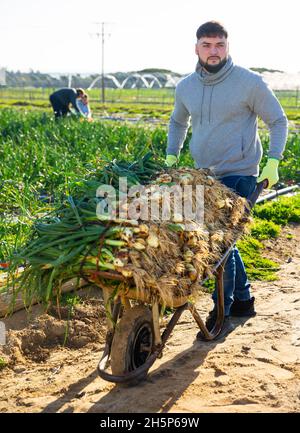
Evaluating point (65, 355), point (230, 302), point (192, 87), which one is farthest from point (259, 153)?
point (65, 355)

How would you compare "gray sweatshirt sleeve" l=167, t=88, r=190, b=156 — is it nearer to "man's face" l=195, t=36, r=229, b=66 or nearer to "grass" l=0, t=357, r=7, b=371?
"man's face" l=195, t=36, r=229, b=66

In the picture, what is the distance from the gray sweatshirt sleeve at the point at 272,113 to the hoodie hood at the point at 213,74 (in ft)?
0.68

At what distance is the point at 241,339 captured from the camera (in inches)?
154

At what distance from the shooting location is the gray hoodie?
3.90 meters

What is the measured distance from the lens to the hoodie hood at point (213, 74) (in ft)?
12.9

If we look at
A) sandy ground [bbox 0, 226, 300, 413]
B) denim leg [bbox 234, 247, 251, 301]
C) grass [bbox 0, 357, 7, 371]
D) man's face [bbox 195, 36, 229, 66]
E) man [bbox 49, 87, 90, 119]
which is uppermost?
man's face [bbox 195, 36, 229, 66]

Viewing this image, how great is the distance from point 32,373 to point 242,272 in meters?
1.53

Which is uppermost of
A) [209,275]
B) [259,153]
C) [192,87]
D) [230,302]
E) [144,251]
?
[192,87]

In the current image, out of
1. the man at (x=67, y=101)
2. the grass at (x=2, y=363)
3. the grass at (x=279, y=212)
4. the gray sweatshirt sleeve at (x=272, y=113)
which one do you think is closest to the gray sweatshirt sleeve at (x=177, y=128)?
the gray sweatshirt sleeve at (x=272, y=113)

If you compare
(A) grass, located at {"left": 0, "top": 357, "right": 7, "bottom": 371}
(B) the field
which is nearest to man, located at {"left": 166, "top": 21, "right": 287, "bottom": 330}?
(B) the field

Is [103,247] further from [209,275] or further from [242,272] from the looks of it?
[242,272]

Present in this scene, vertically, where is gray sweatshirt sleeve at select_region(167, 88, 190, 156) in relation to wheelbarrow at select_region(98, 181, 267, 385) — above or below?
above

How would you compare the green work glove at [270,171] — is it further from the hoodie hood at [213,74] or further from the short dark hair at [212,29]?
the short dark hair at [212,29]
